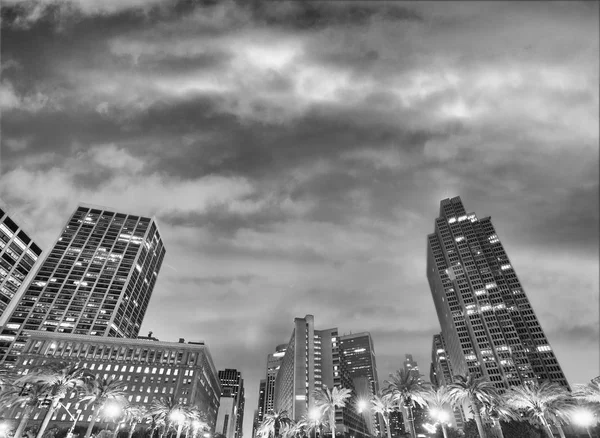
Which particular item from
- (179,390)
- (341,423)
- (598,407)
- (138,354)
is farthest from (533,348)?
(138,354)

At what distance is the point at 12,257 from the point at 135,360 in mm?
75158

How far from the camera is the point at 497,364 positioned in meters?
180

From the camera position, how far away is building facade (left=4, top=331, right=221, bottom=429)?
472 feet

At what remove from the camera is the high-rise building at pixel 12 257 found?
14538 cm

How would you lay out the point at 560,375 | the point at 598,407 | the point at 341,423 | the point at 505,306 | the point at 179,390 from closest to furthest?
the point at 598,407 < the point at 179,390 < the point at 560,375 < the point at 341,423 < the point at 505,306

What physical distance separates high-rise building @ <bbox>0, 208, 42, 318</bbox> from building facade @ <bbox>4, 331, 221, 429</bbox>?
25.2 meters

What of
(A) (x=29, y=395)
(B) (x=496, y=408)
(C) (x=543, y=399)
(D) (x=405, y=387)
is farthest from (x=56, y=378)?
(C) (x=543, y=399)

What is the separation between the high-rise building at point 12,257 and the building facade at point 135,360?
2520 cm

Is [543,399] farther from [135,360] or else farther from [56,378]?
[135,360]

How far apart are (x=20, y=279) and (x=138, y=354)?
6758cm

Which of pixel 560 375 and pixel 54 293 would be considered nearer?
pixel 560 375

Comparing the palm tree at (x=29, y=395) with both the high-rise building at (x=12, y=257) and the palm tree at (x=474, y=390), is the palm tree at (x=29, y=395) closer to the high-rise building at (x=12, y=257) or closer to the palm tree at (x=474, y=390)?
the palm tree at (x=474, y=390)

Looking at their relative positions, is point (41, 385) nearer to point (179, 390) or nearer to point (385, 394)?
point (385, 394)

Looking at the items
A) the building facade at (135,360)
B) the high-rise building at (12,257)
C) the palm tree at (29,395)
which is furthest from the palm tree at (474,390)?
the high-rise building at (12,257)
